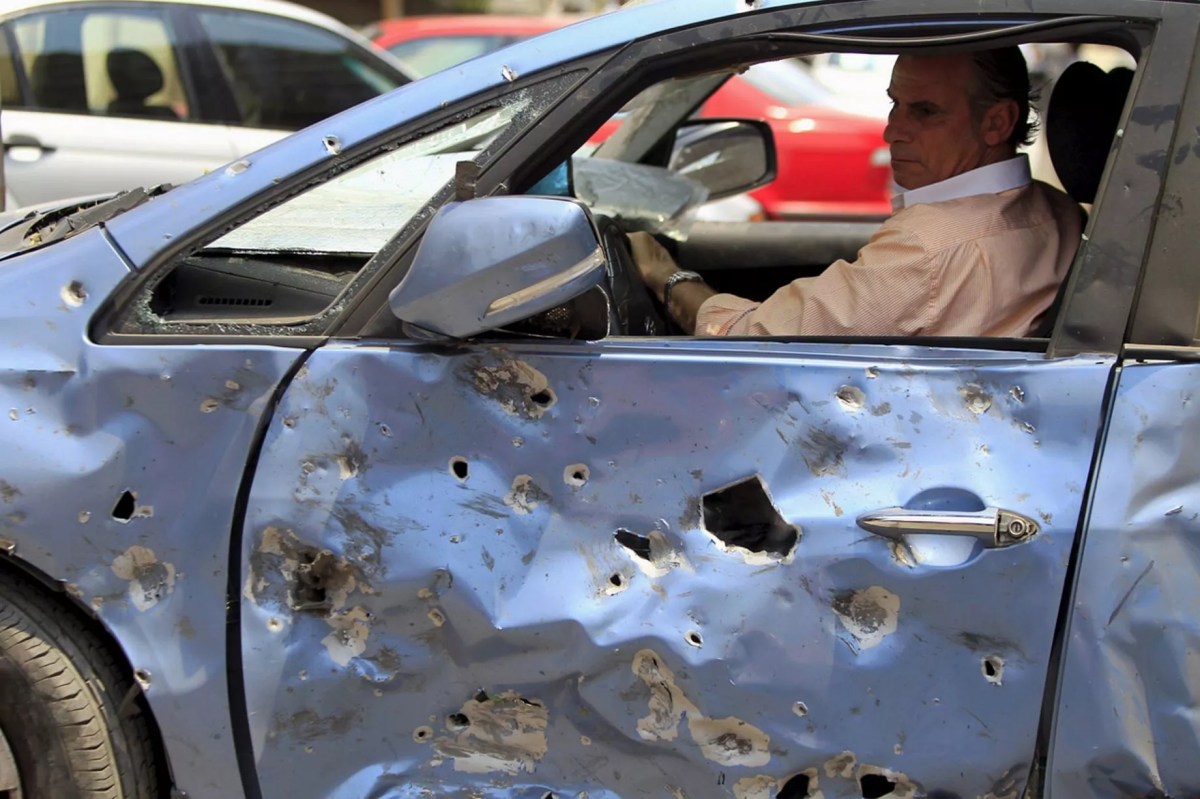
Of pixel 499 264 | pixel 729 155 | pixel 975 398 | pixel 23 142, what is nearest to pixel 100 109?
pixel 23 142

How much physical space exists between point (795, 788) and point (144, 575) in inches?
42.3

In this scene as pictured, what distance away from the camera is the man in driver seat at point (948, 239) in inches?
79.3

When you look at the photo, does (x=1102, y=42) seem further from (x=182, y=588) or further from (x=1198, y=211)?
(x=182, y=588)

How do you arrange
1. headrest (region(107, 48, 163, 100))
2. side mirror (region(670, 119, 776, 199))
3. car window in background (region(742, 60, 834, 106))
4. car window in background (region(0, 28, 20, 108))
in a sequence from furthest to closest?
car window in background (region(742, 60, 834, 106)) → headrest (region(107, 48, 163, 100)) → car window in background (region(0, 28, 20, 108)) → side mirror (region(670, 119, 776, 199))

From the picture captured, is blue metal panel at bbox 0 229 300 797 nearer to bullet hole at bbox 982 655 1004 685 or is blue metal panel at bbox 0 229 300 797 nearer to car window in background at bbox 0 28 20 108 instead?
bullet hole at bbox 982 655 1004 685

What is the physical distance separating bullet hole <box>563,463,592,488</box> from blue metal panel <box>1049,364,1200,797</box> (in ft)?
2.44

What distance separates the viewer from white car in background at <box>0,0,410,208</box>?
4.86 meters

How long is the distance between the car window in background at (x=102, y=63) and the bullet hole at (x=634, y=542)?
13.9ft

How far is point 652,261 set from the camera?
102 inches

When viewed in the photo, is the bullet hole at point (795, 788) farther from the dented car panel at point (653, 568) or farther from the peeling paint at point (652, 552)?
the peeling paint at point (652, 552)

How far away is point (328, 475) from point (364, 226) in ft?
1.70

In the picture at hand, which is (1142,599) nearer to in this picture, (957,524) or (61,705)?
(957,524)

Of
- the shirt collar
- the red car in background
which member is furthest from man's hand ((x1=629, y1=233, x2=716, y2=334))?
the red car in background

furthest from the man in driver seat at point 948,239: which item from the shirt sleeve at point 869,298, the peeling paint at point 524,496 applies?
the peeling paint at point 524,496
